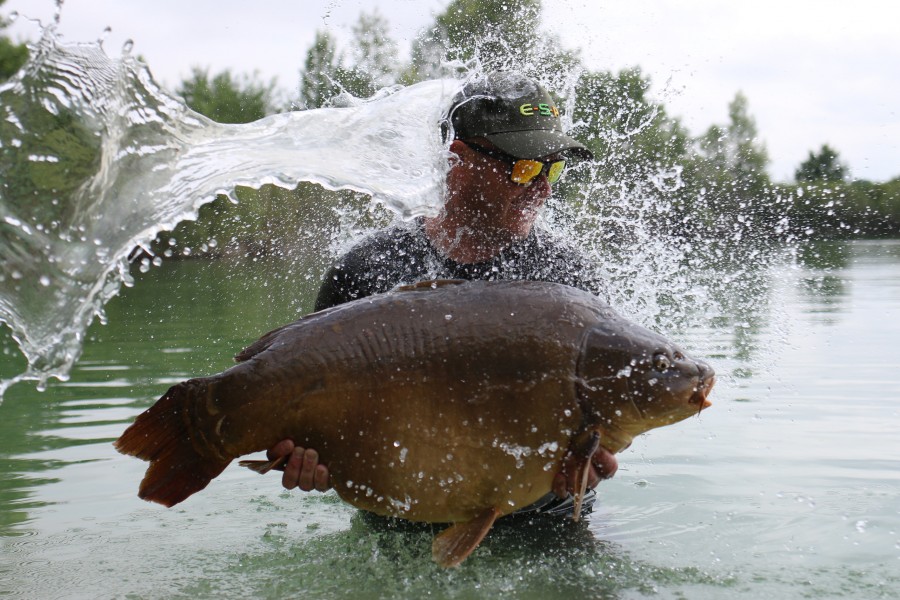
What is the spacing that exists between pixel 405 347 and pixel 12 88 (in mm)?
1641

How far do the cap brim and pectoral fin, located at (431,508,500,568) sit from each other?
1630mm

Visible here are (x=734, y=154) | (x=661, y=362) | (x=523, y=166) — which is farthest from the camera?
(x=734, y=154)

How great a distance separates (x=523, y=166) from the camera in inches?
168

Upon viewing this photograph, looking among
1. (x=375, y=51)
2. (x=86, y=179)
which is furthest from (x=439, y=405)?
(x=375, y=51)

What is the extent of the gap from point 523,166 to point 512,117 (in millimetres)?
257

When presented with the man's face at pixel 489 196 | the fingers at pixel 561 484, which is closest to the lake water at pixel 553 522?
the fingers at pixel 561 484

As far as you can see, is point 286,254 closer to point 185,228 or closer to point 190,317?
point 190,317

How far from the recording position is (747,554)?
14.0 feet

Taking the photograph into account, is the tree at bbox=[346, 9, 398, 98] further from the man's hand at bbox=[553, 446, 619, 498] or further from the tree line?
the man's hand at bbox=[553, 446, 619, 498]

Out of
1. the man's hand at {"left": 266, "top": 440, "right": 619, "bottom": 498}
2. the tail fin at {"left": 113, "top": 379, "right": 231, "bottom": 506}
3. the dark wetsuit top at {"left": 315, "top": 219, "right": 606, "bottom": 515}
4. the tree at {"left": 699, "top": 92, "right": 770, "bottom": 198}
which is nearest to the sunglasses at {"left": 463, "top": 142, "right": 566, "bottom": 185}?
the dark wetsuit top at {"left": 315, "top": 219, "right": 606, "bottom": 515}

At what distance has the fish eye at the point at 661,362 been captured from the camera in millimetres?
3203

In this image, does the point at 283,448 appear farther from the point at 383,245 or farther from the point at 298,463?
the point at 383,245

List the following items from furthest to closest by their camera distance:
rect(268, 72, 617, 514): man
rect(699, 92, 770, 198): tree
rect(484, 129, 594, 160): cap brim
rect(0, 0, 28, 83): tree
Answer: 1. rect(0, 0, 28, 83): tree
2. rect(699, 92, 770, 198): tree
3. rect(268, 72, 617, 514): man
4. rect(484, 129, 594, 160): cap brim

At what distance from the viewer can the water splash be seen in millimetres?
3516
